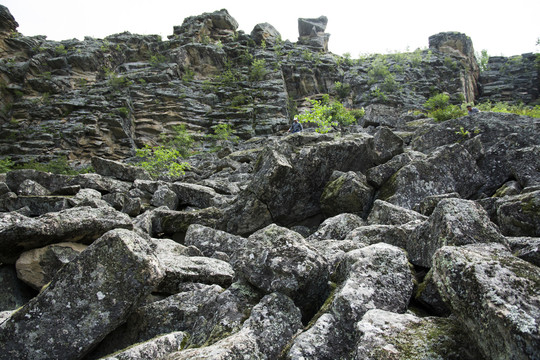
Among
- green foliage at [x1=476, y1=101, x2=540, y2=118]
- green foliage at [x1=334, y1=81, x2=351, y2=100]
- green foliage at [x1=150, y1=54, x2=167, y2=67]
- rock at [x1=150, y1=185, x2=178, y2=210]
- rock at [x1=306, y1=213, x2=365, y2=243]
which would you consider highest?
green foliage at [x1=150, y1=54, x2=167, y2=67]

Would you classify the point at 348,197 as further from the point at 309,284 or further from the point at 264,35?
the point at 264,35

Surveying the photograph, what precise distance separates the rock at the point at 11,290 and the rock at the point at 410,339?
603cm

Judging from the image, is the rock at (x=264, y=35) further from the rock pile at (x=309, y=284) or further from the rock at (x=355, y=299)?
the rock at (x=355, y=299)

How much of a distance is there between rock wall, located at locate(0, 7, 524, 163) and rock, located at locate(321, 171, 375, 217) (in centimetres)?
3645

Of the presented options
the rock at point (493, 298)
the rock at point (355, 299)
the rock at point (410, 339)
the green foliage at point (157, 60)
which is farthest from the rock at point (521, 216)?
the green foliage at point (157, 60)

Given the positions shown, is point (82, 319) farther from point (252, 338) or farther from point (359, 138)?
point (359, 138)

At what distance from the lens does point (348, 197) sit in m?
7.98

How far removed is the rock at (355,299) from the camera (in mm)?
2811

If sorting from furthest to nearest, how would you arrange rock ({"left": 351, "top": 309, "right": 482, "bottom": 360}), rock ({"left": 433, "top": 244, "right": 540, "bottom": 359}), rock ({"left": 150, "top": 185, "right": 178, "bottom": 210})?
rock ({"left": 150, "top": 185, "right": 178, "bottom": 210})
rock ({"left": 351, "top": 309, "right": 482, "bottom": 360})
rock ({"left": 433, "top": 244, "right": 540, "bottom": 359})

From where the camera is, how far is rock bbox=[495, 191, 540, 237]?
4.41 metres

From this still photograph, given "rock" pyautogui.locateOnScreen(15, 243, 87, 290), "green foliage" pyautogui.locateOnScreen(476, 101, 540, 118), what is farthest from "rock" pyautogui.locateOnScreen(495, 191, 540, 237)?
"green foliage" pyautogui.locateOnScreen(476, 101, 540, 118)

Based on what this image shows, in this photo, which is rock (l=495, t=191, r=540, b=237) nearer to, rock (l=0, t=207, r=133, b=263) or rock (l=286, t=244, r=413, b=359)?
rock (l=286, t=244, r=413, b=359)

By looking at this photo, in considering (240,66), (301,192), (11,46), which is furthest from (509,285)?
(11,46)

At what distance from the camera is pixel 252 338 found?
117 inches
